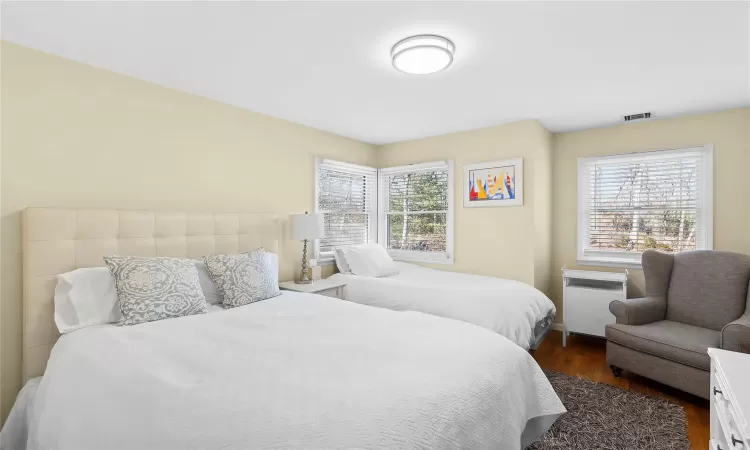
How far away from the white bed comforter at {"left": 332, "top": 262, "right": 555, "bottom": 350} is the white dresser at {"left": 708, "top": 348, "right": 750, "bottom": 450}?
120cm

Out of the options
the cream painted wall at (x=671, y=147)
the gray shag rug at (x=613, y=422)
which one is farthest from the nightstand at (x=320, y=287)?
the cream painted wall at (x=671, y=147)

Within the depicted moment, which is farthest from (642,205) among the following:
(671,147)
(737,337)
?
(737,337)

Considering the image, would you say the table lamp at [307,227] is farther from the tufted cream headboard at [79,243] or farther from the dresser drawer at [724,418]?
the dresser drawer at [724,418]

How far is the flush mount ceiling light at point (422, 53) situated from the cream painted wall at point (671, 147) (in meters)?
2.67

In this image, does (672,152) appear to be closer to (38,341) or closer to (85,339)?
(85,339)

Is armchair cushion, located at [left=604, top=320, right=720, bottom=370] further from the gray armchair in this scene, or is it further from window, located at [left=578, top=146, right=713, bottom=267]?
window, located at [left=578, top=146, right=713, bottom=267]

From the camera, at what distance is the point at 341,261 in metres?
4.02

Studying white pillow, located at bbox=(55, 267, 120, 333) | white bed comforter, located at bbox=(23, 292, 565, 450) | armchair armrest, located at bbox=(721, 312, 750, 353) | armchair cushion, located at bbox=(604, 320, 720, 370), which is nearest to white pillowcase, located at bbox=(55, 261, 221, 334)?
white pillow, located at bbox=(55, 267, 120, 333)

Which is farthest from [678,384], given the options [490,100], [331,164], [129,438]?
[331,164]

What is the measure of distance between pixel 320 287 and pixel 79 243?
5.97ft

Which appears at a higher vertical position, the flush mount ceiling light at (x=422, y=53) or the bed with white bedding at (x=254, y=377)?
the flush mount ceiling light at (x=422, y=53)

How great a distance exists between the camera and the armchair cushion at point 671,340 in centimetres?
246

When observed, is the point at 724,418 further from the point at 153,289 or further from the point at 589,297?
the point at 153,289

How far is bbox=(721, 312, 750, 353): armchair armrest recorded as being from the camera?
223cm
